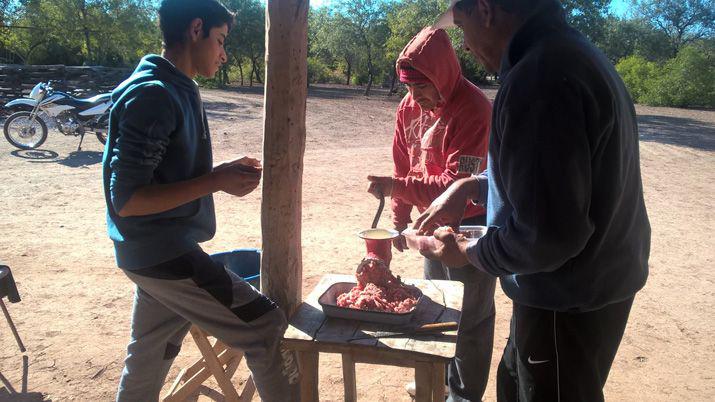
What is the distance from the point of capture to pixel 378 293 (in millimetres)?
2439

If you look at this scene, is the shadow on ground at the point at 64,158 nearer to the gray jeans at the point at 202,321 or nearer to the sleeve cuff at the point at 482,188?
the gray jeans at the point at 202,321

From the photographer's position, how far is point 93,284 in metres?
4.47

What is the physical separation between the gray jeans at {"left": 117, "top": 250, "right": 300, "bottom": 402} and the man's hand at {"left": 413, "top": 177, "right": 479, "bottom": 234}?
0.78 metres

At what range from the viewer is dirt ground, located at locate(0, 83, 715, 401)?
10.6 feet

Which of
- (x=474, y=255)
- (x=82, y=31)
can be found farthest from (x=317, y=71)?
(x=474, y=255)

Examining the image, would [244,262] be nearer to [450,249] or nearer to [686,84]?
[450,249]

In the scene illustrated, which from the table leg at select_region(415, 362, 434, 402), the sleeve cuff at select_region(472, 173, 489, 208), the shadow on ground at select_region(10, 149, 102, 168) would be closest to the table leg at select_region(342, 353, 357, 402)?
the table leg at select_region(415, 362, 434, 402)

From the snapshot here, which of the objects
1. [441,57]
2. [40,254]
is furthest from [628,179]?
[40,254]

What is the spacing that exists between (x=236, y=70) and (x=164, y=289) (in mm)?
44791

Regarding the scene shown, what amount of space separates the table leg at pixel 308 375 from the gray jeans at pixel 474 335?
84 centimetres

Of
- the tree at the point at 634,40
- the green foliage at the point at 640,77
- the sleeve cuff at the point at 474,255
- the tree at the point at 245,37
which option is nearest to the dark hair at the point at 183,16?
the sleeve cuff at the point at 474,255

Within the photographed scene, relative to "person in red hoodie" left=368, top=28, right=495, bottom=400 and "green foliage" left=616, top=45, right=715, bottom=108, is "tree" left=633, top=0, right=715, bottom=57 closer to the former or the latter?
"green foliage" left=616, top=45, right=715, bottom=108

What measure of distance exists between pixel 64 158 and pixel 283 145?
8.43 meters

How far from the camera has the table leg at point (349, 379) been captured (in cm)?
278
